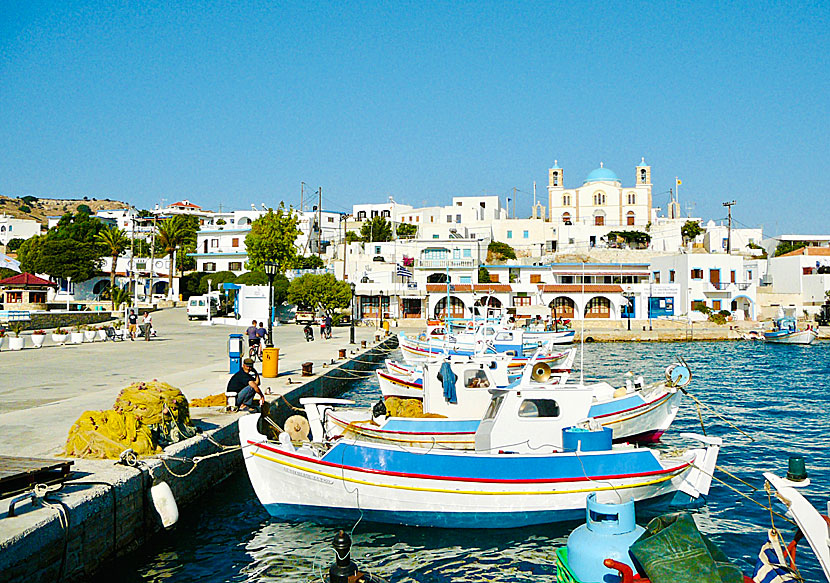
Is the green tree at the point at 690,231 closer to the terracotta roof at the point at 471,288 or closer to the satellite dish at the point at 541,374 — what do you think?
the terracotta roof at the point at 471,288

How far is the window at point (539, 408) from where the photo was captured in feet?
42.0

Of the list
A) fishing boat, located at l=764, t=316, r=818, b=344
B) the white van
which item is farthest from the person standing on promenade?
fishing boat, located at l=764, t=316, r=818, b=344

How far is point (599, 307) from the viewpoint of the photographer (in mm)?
68250

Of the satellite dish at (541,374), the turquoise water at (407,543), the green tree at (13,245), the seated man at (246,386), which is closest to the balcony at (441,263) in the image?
the turquoise water at (407,543)

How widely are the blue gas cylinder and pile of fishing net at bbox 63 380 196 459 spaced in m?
7.63

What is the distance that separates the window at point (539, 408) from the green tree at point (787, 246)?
101068 mm

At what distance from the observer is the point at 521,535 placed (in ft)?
38.4

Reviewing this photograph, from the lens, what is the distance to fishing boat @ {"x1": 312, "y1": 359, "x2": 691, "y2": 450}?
13438 mm

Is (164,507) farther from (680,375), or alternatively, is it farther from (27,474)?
(680,375)

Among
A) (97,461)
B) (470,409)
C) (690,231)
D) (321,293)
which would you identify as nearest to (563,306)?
(321,293)

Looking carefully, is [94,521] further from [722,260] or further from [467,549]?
[722,260]

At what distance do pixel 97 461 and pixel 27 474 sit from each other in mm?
1954

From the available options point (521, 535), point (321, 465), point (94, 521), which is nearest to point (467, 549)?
point (521, 535)

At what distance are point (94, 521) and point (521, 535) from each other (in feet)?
21.8
